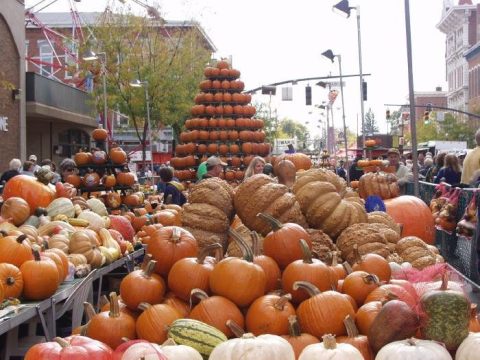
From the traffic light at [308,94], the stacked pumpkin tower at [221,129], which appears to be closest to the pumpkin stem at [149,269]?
the stacked pumpkin tower at [221,129]

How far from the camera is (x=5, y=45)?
24.6 metres

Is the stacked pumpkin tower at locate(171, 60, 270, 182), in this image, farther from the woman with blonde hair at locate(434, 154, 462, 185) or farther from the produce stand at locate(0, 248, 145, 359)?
the produce stand at locate(0, 248, 145, 359)

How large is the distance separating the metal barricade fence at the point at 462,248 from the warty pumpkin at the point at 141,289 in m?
5.84

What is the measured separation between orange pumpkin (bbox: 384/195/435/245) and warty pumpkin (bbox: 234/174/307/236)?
132 inches

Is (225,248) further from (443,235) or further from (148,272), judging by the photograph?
(443,235)

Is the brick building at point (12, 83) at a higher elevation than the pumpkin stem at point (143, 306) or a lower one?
higher

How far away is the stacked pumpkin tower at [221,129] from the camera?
16906mm

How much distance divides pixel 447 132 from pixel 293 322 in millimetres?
72486

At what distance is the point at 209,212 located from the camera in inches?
223

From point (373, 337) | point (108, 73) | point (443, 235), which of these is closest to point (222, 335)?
point (373, 337)

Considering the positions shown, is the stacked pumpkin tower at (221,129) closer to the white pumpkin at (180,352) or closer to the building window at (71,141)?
the white pumpkin at (180,352)

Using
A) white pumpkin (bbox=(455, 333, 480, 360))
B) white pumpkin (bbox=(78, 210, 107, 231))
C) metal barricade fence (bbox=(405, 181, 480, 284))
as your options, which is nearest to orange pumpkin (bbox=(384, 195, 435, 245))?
metal barricade fence (bbox=(405, 181, 480, 284))

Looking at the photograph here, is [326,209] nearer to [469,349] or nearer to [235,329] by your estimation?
[235,329]

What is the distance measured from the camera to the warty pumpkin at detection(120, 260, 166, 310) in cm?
399
